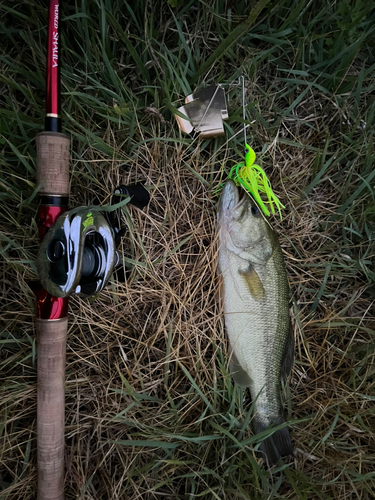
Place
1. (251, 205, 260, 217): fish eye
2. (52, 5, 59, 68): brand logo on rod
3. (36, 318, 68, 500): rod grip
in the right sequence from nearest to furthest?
(52, 5, 59, 68): brand logo on rod
(36, 318, 68, 500): rod grip
(251, 205, 260, 217): fish eye

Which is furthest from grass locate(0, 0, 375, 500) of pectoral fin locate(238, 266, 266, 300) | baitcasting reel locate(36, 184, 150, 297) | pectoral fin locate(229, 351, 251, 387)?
baitcasting reel locate(36, 184, 150, 297)

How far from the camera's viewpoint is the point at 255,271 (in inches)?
71.4

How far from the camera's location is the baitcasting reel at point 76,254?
1.21 m

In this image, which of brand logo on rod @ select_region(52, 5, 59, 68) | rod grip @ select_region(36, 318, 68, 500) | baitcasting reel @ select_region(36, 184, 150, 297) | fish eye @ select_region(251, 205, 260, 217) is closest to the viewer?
baitcasting reel @ select_region(36, 184, 150, 297)

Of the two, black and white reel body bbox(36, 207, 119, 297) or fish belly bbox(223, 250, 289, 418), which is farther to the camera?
fish belly bbox(223, 250, 289, 418)

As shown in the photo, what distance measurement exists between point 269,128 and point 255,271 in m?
0.85

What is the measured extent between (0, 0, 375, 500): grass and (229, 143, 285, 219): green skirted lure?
127 mm

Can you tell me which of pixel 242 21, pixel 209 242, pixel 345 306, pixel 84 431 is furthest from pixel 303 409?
pixel 242 21

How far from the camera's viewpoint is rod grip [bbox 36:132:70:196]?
149 centimetres

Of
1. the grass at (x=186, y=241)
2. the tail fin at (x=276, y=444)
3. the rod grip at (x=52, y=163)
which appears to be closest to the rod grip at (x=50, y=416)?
the grass at (x=186, y=241)

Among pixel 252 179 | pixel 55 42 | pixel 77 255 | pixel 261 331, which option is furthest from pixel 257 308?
pixel 55 42

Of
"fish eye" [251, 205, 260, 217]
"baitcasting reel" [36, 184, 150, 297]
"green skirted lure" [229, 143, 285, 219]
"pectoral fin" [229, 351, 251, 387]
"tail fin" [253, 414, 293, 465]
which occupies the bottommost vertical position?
"tail fin" [253, 414, 293, 465]

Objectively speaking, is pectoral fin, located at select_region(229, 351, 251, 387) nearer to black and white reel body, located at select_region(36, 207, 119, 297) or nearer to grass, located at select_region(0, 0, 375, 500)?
grass, located at select_region(0, 0, 375, 500)

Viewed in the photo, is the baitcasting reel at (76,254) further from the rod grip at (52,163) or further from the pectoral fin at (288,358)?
the pectoral fin at (288,358)
